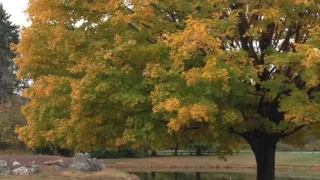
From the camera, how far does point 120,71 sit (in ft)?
39.3

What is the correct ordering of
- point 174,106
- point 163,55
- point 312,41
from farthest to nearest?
point 163,55 < point 312,41 < point 174,106

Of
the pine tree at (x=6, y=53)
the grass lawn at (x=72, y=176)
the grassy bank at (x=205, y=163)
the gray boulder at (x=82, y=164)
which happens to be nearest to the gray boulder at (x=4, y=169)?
the grass lawn at (x=72, y=176)

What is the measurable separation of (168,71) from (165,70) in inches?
3.0

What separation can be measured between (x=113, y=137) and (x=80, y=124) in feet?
3.54

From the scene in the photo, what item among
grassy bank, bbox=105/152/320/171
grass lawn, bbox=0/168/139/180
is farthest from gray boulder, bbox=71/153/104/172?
grassy bank, bbox=105/152/320/171

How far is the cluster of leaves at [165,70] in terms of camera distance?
35.9ft

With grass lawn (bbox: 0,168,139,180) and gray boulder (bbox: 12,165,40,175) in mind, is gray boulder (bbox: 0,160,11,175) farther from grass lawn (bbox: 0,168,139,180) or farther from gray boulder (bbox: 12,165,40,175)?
grass lawn (bbox: 0,168,139,180)

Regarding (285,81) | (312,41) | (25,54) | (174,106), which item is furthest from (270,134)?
(25,54)

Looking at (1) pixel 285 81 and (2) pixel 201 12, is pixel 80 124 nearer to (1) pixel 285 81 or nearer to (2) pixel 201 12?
(2) pixel 201 12

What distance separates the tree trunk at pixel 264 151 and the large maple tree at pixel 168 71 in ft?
0.10

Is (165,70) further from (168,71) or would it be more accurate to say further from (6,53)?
(6,53)

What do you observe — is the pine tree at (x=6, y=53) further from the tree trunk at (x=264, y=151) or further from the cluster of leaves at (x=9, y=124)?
the tree trunk at (x=264, y=151)

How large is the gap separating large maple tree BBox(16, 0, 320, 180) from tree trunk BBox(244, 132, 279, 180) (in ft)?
0.10

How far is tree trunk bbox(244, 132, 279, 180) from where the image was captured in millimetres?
14781
